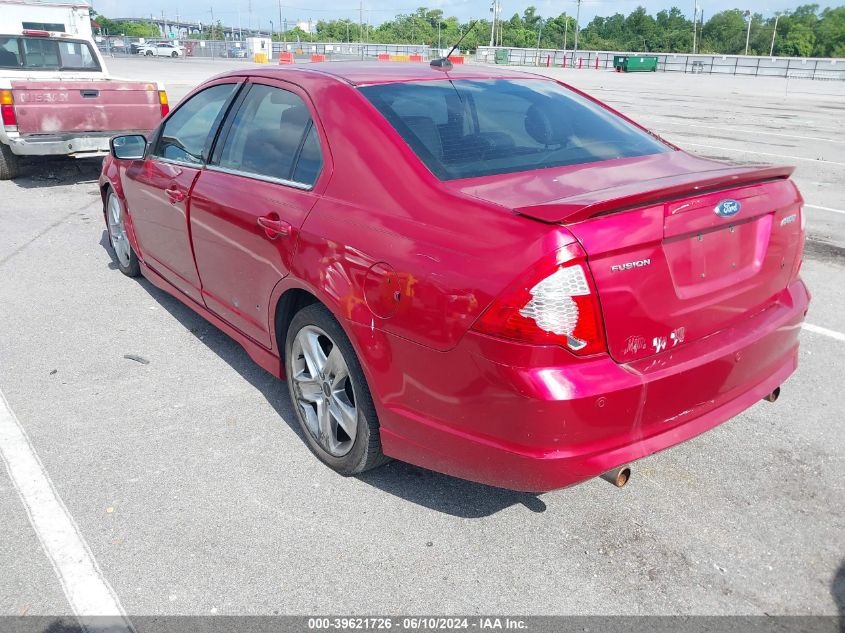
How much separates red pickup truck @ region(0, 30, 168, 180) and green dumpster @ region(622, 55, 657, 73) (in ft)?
177

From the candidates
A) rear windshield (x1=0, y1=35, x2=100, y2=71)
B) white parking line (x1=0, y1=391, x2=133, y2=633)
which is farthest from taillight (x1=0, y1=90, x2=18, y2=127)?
white parking line (x1=0, y1=391, x2=133, y2=633)

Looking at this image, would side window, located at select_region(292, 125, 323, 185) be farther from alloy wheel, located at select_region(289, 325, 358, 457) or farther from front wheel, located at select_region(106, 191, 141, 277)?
front wheel, located at select_region(106, 191, 141, 277)

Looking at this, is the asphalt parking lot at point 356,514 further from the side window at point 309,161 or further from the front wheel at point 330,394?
the side window at point 309,161

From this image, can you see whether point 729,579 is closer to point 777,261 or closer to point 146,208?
A: point 777,261

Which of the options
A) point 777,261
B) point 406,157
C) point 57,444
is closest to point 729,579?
point 777,261

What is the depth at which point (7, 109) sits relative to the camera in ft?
29.8

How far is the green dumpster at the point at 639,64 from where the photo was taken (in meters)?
58.1

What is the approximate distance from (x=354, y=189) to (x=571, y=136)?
3.68 ft

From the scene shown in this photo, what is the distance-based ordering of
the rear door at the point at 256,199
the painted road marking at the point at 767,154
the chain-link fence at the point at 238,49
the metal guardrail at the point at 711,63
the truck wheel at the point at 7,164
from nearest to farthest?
1. the rear door at the point at 256,199
2. the truck wheel at the point at 7,164
3. the painted road marking at the point at 767,154
4. the metal guardrail at the point at 711,63
5. the chain-link fence at the point at 238,49

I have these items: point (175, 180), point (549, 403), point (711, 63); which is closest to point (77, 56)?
point (175, 180)

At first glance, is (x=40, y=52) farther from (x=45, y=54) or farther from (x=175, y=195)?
(x=175, y=195)

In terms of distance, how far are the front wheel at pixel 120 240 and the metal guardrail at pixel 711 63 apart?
4726cm

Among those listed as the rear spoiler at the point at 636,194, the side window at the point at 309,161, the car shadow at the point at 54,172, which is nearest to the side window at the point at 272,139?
the side window at the point at 309,161

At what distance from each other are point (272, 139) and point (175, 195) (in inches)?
39.3
